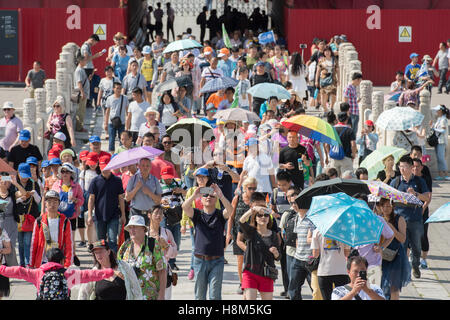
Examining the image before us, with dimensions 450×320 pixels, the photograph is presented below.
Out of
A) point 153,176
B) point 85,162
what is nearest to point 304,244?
point 153,176

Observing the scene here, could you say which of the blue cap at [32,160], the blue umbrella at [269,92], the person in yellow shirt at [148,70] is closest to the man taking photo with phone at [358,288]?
the blue cap at [32,160]

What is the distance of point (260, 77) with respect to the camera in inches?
875

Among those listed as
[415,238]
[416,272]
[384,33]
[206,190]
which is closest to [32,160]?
[206,190]

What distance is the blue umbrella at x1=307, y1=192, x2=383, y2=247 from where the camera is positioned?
10.5 m

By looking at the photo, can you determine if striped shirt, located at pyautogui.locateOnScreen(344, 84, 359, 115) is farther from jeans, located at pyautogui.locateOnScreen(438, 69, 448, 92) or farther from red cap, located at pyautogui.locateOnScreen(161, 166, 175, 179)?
jeans, located at pyautogui.locateOnScreen(438, 69, 448, 92)

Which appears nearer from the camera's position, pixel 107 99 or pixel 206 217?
pixel 206 217

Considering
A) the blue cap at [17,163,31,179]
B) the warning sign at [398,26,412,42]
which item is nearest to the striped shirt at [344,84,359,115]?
the blue cap at [17,163,31,179]

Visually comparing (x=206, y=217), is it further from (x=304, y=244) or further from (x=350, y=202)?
(x=350, y=202)

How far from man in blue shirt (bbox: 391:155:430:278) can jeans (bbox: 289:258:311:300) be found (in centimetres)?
205

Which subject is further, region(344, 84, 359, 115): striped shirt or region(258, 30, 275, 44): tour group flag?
region(258, 30, 275, 44): tour group flag

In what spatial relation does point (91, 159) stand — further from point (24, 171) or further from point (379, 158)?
point (379, 158)

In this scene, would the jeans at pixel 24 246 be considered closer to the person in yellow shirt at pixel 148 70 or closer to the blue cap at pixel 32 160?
the blue cap at pixel 32 160

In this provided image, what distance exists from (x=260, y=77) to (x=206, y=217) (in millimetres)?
10635

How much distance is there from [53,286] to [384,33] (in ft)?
81.8
